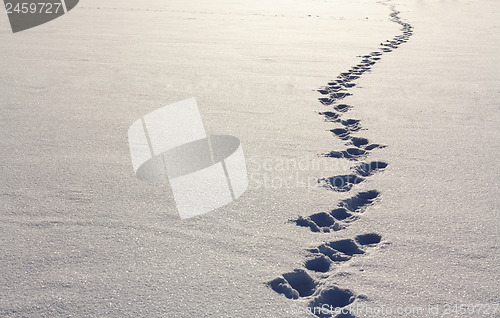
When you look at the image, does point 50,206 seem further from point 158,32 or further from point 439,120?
point 158,32

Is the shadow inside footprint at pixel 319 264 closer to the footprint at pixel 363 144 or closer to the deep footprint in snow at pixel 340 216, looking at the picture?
the deep footprint in snow at pixel 340 216

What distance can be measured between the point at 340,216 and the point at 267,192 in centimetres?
31

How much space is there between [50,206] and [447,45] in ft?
13.3

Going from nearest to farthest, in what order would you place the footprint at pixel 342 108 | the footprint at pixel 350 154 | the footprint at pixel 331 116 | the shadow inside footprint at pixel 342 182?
the shadow inside footprint at pixel 342 182
the footprint at pixel 350 154
the footprint at pixel 331 116
the footprint at pixel 342 108

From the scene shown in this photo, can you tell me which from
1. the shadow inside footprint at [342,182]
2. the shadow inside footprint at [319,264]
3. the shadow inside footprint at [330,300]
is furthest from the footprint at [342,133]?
the shadow inside footprint at [330,300]

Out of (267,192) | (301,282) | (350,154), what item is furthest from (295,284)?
(350,154)

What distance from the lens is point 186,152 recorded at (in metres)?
1.98

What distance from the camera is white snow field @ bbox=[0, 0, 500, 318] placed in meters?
1.17

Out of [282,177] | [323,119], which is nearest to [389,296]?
[282,177]

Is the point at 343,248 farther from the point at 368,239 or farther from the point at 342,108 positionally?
the point at 342,108

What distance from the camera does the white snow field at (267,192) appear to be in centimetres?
117

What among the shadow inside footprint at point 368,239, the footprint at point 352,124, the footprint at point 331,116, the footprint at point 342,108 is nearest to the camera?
the shadow inside footprint at point 368,239

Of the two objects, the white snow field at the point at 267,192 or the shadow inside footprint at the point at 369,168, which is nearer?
the white snow field at the point at 267,192

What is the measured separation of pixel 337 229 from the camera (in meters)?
1.44
